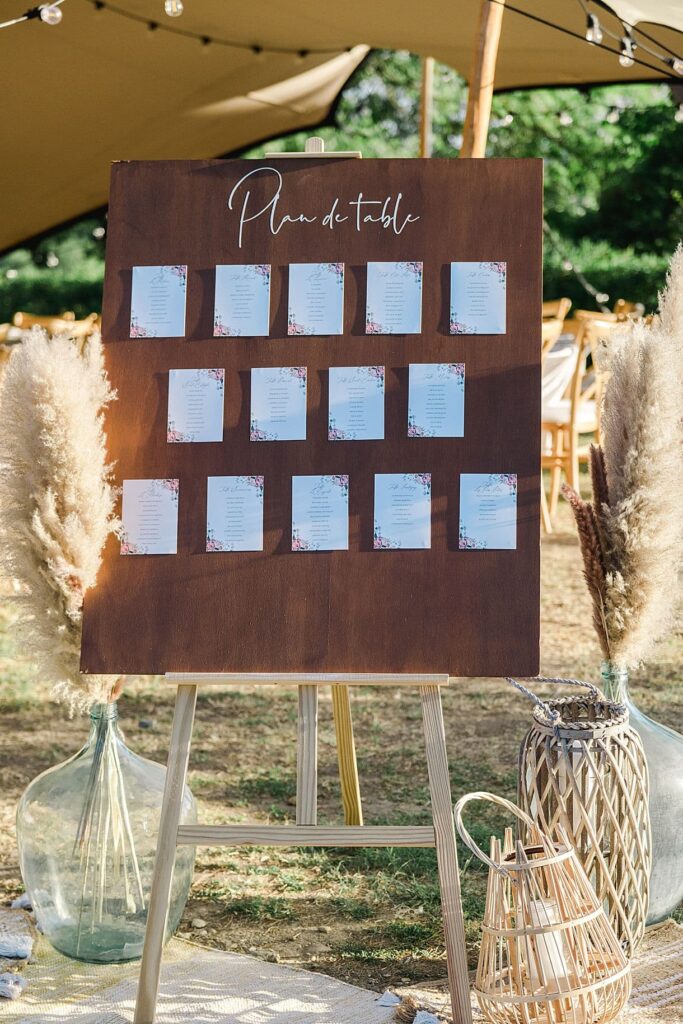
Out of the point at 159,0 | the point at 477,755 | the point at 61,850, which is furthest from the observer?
the point at 159,0

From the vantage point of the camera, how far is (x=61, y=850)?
6.78 ft

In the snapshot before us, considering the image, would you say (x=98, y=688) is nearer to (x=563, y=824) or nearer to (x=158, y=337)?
(x=158, y=337)

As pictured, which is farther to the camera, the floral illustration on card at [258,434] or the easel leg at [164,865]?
A: the floral illustration on card at [258,434]

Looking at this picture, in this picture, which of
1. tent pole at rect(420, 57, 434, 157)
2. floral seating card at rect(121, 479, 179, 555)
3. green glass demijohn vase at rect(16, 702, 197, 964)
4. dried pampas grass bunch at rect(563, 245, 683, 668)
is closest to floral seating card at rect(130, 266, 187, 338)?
floral seating card at rect(121, 479, 179, 555)

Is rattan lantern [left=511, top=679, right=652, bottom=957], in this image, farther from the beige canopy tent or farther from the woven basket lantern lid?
the beige canopy tent

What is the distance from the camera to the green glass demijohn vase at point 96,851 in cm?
206

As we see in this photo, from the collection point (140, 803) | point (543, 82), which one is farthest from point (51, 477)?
point (543, 82)

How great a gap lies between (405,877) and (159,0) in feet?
9.95

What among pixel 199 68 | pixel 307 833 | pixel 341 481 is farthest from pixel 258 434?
pixel 199 68

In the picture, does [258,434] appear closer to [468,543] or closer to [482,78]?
[468,543]

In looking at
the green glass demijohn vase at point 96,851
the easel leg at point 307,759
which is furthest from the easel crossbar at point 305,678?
the green glass demijohn vase at point 96,851

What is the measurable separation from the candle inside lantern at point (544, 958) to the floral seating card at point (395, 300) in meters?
0.95

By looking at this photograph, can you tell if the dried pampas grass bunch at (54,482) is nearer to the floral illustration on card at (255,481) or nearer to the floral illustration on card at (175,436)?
the floral illustration on card at (175,436)

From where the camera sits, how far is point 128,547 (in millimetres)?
1926
